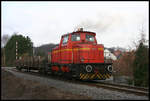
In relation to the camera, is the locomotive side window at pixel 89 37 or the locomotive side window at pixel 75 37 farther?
the locomotive side window at pixel 89 37

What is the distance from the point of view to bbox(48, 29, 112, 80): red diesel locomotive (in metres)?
10.7

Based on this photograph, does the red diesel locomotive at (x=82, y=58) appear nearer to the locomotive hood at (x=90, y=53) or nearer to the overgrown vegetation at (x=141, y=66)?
the locomotive hood at (x=90, y=53)

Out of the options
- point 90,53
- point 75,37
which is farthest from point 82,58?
point 75,37

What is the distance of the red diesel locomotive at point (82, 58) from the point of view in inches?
420

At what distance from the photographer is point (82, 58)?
11039 mm

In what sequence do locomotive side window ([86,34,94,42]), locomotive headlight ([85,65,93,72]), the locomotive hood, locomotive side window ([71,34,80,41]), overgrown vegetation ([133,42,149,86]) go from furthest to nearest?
1. locomotive side window ([86,34,94,42])
2. locomotive side window ([71,34,80,41])
3. the locomotive hood
4. locomotive headlight ([85,65,93,72])
5. overgrown vegetation ([133,42,149,86])

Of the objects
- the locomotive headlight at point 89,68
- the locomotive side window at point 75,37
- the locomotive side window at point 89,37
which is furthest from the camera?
the locomotive side window at point 89,37

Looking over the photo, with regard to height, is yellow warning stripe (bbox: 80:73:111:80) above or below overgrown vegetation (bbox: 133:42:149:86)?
below

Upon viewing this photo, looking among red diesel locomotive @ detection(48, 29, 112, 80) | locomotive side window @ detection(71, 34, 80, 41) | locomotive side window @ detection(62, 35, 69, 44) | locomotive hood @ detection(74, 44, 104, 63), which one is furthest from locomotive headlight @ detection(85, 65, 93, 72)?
locomotive side window @ detection(62, 35, 69, 44)

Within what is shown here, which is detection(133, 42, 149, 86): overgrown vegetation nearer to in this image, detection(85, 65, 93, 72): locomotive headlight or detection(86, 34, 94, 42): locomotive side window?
detection(85, 65, 93, 72): locomotive headlight

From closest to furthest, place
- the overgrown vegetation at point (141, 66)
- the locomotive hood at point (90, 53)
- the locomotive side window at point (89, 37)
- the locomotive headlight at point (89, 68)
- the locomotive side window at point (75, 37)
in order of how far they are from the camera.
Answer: the overgrown vegetation at point (141, 66), the locomotive headlight at point (89, 68), the locomotive hood at point (90, 53), the locomotive side window at point (75, 37), the locomotive side window at point (89, 37)

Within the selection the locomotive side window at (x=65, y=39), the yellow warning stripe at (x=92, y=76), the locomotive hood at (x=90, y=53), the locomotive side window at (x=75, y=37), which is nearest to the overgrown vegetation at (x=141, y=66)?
the yellow warning stripe at (x=92, y=76)

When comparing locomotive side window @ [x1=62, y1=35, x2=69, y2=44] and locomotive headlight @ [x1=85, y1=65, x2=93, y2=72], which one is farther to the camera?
locomotive side window @ [x1=62, y1=35, x2=69, y2=44]

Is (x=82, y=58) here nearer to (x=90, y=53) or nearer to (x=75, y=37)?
(x=90, y=53)
